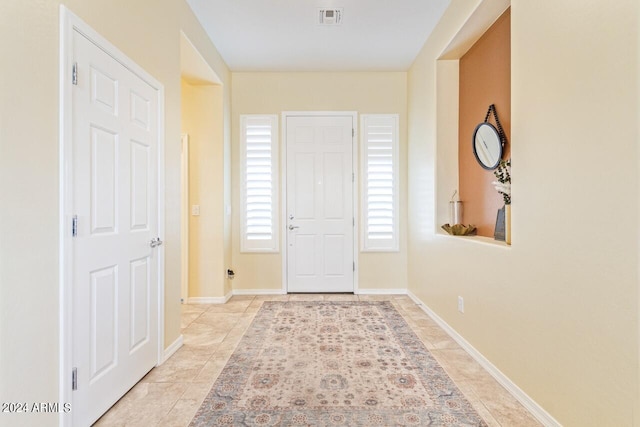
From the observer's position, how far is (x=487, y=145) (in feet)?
9.29

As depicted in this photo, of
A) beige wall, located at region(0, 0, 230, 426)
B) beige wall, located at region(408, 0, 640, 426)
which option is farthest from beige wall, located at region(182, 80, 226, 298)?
beige wall, located at region(408, 0, 640, 426)

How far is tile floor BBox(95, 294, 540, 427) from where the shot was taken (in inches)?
71.6

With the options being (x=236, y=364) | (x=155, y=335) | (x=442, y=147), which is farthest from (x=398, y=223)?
(x=155, y=335)

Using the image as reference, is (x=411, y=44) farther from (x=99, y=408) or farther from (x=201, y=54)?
(x=99, y=408)

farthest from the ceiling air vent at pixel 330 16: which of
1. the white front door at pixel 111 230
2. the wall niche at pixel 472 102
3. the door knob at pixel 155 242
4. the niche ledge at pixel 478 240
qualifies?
the door knob at pixel 155 242

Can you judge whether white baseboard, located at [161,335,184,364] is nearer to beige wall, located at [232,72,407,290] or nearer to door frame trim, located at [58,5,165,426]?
door frame trim, located at [58,5,165,426]

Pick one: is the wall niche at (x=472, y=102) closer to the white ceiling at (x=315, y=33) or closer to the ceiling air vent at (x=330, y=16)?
the white ceiling at (x=315, y=33)

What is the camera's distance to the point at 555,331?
1662mm

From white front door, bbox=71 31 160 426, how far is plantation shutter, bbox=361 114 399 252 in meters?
2.68

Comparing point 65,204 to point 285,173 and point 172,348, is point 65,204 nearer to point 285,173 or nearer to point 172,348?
point 172,348

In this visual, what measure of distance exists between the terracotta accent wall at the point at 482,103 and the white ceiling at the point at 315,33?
0.58 m

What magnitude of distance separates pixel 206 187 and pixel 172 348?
1.95m

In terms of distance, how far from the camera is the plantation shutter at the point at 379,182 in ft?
14.5

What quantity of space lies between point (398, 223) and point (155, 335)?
9.96 ft
